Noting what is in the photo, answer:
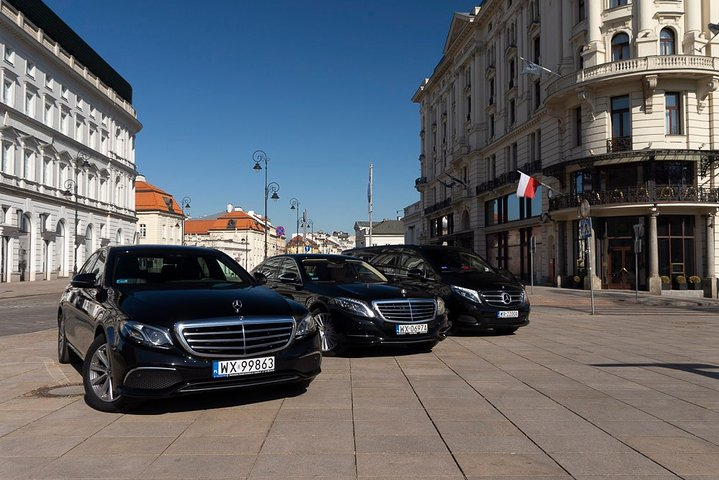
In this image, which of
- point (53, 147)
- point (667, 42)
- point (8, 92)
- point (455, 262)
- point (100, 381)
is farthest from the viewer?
point (53, 147)

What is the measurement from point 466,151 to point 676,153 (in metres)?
22.5

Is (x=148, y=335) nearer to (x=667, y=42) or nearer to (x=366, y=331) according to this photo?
(x=366, y=331)

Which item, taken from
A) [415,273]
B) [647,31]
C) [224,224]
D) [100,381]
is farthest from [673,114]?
[224,224]

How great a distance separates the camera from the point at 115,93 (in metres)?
62.9

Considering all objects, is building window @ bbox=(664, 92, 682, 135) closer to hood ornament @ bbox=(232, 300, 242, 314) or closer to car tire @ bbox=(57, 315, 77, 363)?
hood ornament @ bbox=(232, 300, 242, 314)

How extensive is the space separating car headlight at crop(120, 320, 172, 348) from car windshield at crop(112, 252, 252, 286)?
3.85 ft

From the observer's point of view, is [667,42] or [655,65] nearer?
[655,65]

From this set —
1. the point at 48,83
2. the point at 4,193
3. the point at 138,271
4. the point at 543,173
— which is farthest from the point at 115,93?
the point at 138,271

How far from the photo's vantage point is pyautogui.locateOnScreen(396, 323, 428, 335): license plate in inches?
297

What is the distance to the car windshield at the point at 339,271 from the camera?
8789 millimetres

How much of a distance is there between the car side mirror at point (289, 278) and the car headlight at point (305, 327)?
336 centimetres

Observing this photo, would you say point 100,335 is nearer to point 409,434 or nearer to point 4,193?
point 409,434

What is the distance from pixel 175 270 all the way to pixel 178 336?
1.74 meters

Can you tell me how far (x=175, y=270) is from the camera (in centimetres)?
614
